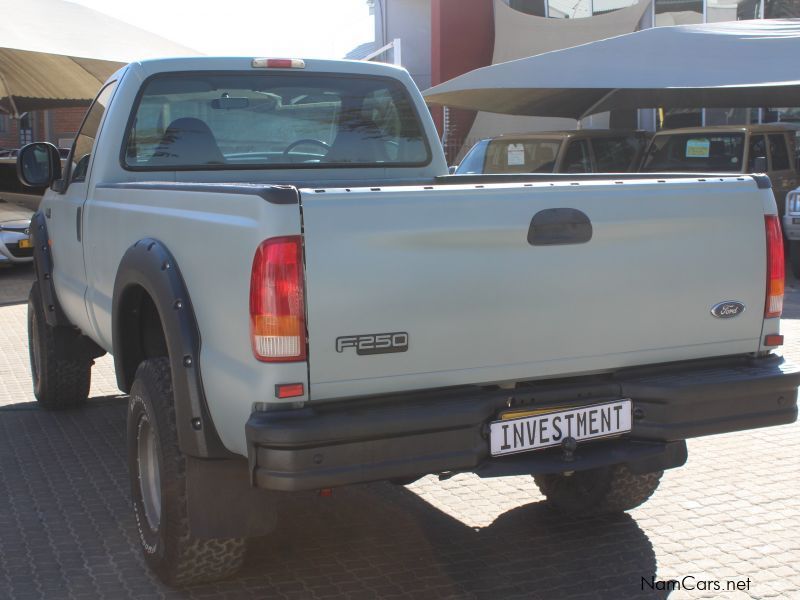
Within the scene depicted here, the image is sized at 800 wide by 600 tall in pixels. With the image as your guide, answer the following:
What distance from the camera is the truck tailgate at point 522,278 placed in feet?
10.1

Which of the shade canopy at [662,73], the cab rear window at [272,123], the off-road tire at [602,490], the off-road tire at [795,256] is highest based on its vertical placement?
the shade canopy at [662,73]

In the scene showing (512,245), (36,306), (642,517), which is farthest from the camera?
(36,306)

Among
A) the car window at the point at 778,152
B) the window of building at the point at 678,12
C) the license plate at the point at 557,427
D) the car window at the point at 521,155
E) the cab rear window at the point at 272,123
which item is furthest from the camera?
the window of building at the point at 678,12

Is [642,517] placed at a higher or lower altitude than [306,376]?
lower

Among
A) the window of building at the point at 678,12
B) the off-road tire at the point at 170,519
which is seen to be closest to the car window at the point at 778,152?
the window of building at the point at 678,12

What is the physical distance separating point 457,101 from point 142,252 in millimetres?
16039

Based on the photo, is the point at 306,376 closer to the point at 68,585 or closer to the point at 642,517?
the point at 68,585

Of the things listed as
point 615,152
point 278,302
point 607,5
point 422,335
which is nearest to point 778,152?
point 615,152

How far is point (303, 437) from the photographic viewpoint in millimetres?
2988

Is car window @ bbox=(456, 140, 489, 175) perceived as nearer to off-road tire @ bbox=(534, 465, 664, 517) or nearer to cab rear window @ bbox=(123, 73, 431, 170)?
cab rear window @ bbox=(123, 73, 431, 170)

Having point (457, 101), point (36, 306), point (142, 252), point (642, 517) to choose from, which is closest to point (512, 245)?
point (142, 252)

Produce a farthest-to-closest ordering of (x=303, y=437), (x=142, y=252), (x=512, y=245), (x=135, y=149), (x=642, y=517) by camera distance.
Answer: (x=135, y=149) < (x=642, y=517) < (x=142, y=252) < (x=512, y=245) < (x=303, y=437)

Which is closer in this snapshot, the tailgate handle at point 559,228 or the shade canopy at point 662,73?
the tailgate handle at point 559,228

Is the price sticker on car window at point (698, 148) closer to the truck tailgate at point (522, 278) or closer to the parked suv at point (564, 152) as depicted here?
the parked suv at point (564, 152)
